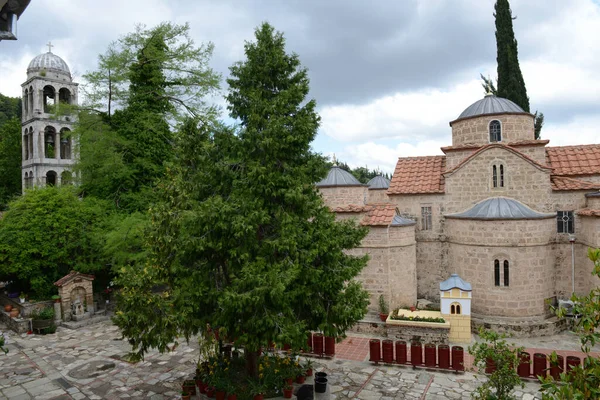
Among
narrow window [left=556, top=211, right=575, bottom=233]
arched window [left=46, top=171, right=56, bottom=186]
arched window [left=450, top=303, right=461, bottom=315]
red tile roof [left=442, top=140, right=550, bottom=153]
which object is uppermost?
arched window [left=46, top=171, right=56, bottom=186]

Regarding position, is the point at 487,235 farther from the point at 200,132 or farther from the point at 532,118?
the point at 200,132

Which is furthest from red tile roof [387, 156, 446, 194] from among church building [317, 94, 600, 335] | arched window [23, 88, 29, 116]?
arched window [23, 88, 29, 116]

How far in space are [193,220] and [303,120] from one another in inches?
132

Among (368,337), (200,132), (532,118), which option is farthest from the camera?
(532,118)

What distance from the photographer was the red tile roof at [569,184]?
15898 millimetres

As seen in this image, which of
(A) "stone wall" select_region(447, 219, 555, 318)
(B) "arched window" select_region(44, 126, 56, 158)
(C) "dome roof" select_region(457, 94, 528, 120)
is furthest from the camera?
(B) "arched window" select_region(44, 126, 56, 158)

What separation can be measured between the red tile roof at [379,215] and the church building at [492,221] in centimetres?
4

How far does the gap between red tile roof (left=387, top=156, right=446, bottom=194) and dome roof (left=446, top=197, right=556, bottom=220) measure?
192cm

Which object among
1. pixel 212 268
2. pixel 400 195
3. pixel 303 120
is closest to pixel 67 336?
pixel 212 268

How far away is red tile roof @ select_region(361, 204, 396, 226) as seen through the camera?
1625 centimetres

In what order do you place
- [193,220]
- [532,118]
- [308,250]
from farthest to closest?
1. [532,118]
2. [308,250]
3. [193,220]

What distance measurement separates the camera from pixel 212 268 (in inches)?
372

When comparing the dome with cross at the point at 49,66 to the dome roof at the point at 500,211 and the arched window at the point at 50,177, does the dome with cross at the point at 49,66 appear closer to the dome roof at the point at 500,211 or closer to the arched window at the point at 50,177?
the arched window at the point at 50,177

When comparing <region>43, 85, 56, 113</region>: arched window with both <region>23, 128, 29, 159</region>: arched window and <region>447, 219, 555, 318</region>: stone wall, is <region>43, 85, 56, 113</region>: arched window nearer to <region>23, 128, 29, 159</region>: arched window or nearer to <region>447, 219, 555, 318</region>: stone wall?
<region>23, 128, 29, 159</region>: arched window
